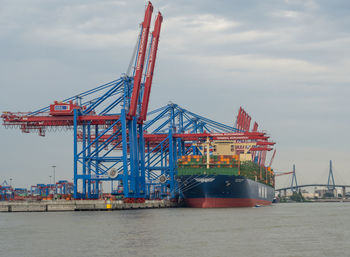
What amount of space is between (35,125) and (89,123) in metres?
7.95

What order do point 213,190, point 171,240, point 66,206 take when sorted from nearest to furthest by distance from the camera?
point 171,240, point 66,206, point 213,190

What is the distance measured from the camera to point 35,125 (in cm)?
8631

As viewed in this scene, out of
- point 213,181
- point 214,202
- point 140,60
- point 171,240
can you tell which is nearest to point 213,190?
point 213,181

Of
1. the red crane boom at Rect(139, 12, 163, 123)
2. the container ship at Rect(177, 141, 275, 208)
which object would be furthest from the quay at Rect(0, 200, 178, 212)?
the red crane boom at Rect(139, 12, 163, 123)

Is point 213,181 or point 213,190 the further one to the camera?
point 213,190

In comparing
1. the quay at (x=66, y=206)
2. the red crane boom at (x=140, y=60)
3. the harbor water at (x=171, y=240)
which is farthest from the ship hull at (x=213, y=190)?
the harbor water at (x=171, y=240)

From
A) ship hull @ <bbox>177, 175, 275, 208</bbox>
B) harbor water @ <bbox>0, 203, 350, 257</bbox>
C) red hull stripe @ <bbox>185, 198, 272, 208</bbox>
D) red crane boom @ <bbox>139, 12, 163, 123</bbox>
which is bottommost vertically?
harbor water @ <bbox>0, 203, 350, 257</bbox>

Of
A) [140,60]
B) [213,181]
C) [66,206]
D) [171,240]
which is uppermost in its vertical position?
[140,60]

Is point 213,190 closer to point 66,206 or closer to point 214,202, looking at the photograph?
point 214,202

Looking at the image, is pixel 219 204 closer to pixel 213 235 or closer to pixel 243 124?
pixel 213 235

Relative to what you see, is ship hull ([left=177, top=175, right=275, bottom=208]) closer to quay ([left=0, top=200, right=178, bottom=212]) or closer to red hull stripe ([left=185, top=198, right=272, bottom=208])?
red hull stripe ([left=185, top=198, right=272, bottom=208])

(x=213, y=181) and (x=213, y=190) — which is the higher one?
(x=213, y=181)

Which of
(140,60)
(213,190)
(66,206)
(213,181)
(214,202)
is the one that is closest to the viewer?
(66,206)

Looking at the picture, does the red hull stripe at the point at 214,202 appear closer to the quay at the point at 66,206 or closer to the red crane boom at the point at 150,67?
the quay at the point at 66,206
